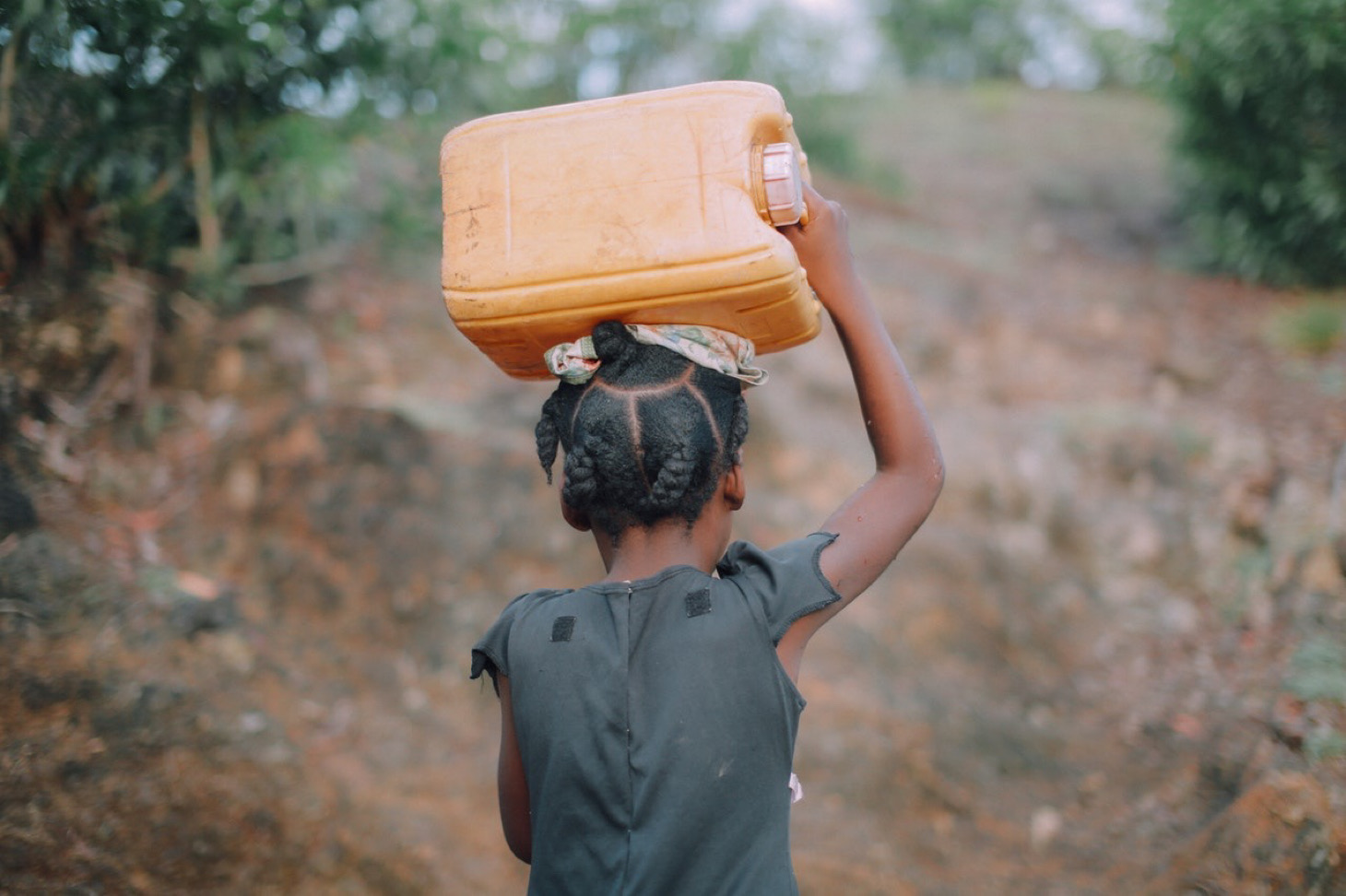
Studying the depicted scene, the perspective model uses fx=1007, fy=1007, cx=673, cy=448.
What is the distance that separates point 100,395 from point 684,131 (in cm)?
354

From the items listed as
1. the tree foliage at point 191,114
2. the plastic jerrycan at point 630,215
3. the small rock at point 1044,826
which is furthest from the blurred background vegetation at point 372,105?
the small rock at point 1044,826

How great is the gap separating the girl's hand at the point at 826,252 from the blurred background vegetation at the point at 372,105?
9.92 feet

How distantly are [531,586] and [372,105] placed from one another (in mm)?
2416

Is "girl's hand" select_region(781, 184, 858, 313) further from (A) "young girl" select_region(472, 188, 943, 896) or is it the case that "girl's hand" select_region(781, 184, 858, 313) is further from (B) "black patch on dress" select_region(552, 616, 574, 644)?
(B) "black patch on dress" select_region(552, 616, 574, 644)

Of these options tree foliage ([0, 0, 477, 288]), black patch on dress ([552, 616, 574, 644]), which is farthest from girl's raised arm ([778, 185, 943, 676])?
tree foliage ([0, 0, 477, 288])

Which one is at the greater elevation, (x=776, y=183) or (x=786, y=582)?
(x=776, y=183)

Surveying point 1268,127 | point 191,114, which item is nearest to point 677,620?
point 191,114

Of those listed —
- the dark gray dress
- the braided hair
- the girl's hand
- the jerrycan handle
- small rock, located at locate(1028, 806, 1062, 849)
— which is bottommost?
small rock, located at locate(1028, 806, 1062, 849)

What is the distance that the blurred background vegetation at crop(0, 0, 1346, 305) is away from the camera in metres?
3.85

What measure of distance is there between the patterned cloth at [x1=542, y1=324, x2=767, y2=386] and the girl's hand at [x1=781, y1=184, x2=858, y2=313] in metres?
0.17

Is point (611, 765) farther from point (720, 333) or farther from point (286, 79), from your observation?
point (286, 79)

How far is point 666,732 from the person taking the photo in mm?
1589

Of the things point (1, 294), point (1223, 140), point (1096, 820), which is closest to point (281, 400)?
point (1, 294)

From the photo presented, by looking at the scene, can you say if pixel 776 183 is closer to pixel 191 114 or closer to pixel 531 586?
pixel 531 586
